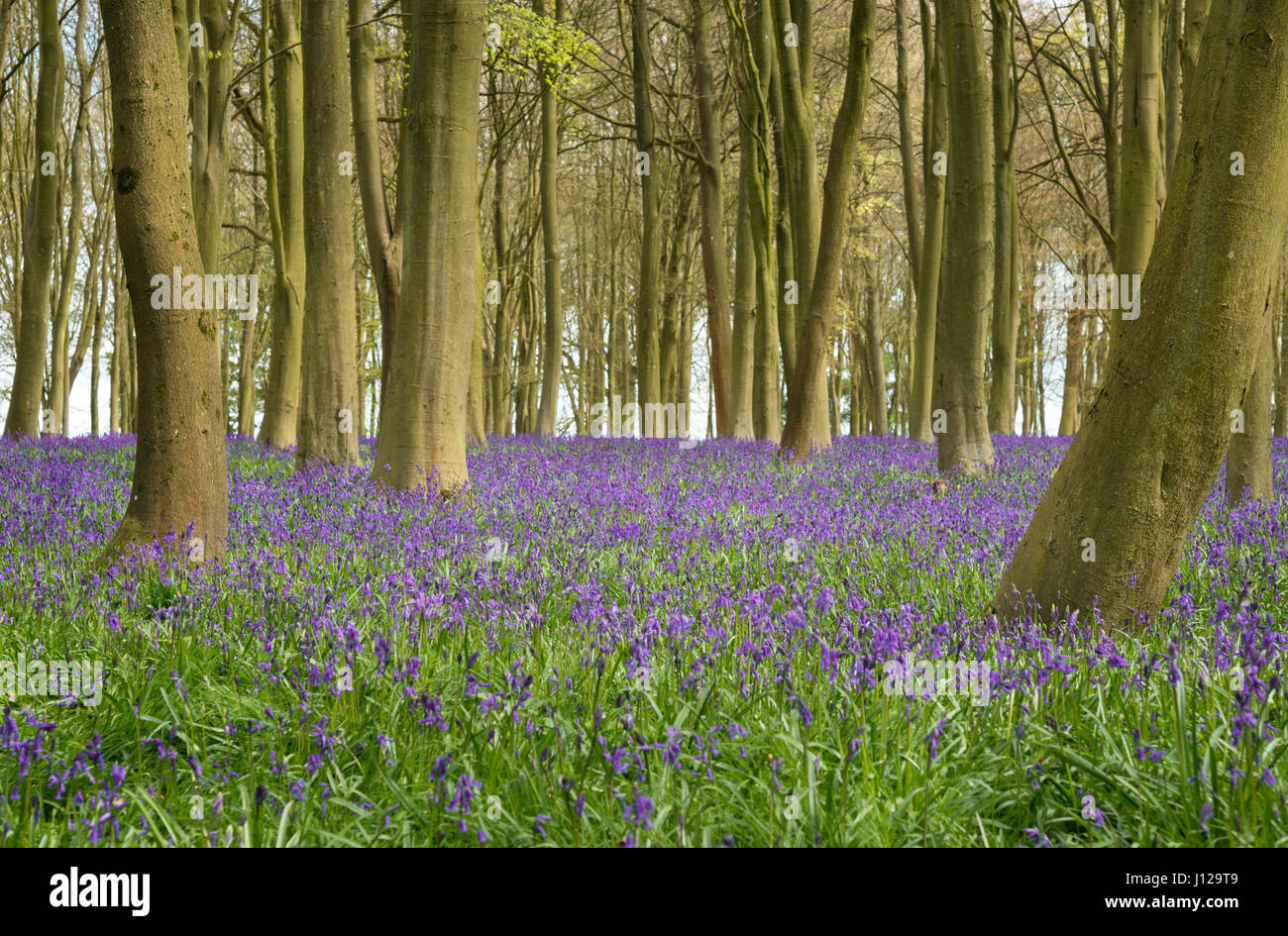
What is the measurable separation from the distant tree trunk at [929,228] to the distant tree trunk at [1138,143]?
3.65m

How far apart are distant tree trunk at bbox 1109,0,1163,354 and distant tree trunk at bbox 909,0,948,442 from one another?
3652 mm

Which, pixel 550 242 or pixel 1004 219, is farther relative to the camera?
pixel 550 242

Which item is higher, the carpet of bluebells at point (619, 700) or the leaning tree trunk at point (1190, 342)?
the leaning tree trunk at point (1190, 342)

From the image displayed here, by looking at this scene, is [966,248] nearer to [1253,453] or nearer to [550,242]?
[1253,453]

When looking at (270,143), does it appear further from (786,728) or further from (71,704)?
(786,728)

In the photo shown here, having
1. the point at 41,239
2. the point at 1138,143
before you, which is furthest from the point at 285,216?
the point at 1138,143

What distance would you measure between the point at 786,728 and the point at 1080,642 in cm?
147

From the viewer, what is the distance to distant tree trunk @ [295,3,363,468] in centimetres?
978

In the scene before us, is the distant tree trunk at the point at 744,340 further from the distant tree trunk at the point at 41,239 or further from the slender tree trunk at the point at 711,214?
the distant tree trunk at the point at 41,239

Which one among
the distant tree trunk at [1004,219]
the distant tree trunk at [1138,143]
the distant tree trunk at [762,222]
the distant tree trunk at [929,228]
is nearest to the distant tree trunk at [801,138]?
the distant tree trunk at [762,222]

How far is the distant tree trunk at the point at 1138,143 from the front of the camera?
9.10 metres

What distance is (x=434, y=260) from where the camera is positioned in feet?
26.0

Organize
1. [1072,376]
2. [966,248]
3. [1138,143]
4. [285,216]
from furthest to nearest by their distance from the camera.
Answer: [1072,376] < [285,216] < [966,248] < [1138,143]

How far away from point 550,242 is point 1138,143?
442 inches
